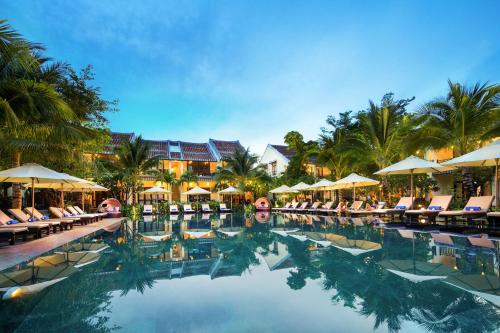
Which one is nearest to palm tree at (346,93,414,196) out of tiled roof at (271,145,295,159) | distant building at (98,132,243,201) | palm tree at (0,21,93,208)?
palm tree at (0,21,93,208)

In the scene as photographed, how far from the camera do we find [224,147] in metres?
43.6

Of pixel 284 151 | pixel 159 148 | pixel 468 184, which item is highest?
pixel 159 148

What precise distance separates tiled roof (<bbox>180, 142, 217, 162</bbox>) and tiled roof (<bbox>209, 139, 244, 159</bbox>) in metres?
0.91

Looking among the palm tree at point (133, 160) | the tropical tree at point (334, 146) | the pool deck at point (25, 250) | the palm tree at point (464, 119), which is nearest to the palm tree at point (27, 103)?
the pool deck at point (25, 250)

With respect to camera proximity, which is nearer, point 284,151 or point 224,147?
point 284,151

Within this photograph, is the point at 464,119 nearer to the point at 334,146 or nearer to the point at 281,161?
the point at 334,146

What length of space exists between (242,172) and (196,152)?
11.4 metres

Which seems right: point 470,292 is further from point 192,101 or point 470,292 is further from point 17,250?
point 192,101

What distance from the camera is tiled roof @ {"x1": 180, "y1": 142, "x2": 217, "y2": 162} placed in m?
40.0

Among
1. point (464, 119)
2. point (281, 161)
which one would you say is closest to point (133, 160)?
point (281, 161)

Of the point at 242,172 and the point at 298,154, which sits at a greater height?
the point at 298,154

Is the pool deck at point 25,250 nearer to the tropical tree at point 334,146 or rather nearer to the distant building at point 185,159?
the tropical tree at point 334,146

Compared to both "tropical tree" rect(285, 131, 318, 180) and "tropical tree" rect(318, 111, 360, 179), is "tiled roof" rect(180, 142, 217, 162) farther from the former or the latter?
"tropical tree" rect(318, 111, 360, 179)

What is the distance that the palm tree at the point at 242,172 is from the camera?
31.9 meters
